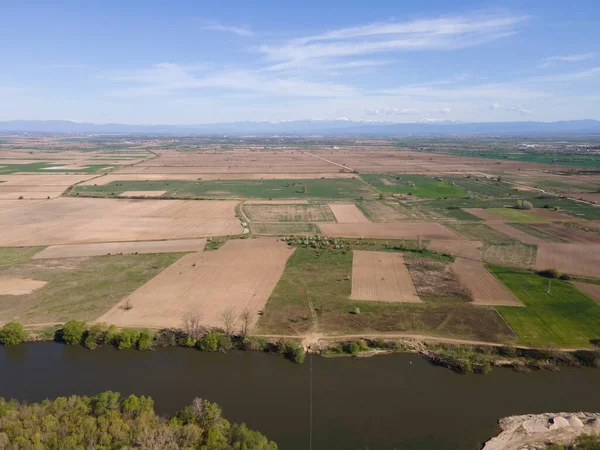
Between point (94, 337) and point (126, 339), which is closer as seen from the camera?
point (126, 339)

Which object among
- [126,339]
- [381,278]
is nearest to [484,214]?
[381,278]

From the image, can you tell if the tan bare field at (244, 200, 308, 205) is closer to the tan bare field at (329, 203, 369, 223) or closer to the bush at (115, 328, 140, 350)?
the tan bare field at (329, 203, 369, 223)

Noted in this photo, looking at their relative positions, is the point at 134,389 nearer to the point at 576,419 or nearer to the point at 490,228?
the point at 576,419

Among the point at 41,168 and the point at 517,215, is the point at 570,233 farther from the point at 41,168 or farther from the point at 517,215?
the point at 41,168

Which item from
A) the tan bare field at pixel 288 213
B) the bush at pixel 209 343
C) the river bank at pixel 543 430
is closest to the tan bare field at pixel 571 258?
the river bank at pixel 543 430

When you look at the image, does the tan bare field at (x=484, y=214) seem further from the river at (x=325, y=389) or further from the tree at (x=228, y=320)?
the tree at (x=228, y=320)

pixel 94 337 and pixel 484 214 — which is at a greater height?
pixel 484 214

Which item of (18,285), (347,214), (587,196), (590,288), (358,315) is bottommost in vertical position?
(358,315)

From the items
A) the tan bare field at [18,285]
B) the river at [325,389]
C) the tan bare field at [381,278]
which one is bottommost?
the river at [325,389]
